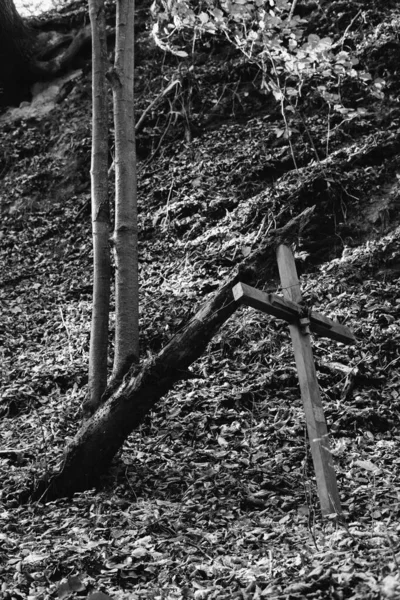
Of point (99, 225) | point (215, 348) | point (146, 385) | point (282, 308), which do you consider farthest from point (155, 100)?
point (282, 308)

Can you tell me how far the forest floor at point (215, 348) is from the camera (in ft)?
11.2

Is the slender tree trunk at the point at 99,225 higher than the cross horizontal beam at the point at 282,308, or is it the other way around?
the slender tree trunk at the point at 99,225

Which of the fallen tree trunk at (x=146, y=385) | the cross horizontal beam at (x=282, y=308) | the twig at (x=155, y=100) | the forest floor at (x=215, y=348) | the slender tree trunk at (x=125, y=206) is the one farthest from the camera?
the twig at (x=155, y=100)

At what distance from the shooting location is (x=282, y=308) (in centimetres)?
387

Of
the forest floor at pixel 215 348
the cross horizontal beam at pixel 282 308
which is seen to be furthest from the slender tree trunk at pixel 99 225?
the cross horizontal beam at pixel 282 308

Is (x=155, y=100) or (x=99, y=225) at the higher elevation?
(x=155, y=100)

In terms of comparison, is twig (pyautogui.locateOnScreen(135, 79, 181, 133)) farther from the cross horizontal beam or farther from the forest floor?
the cross horizontal beam

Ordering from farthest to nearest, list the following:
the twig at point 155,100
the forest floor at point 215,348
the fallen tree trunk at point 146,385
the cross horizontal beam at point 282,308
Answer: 1. the twig at point 155,100
2. the fallen tree trunk at point 146,385
3. the cross horizontal beam at point 282,308
4. the forest floor at point 215,348

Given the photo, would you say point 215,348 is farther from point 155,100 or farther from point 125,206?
point 155,100

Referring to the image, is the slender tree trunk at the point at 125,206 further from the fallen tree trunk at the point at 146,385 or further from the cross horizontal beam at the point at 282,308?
the cross horizontal beam at the point at 282,308

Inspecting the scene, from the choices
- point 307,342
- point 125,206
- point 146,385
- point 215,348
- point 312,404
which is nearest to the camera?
point 312,404

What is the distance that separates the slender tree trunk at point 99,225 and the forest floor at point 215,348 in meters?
0.70

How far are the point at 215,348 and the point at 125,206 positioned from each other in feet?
A: 5.92

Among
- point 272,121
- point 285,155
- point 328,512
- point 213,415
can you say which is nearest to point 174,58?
point 272,121
